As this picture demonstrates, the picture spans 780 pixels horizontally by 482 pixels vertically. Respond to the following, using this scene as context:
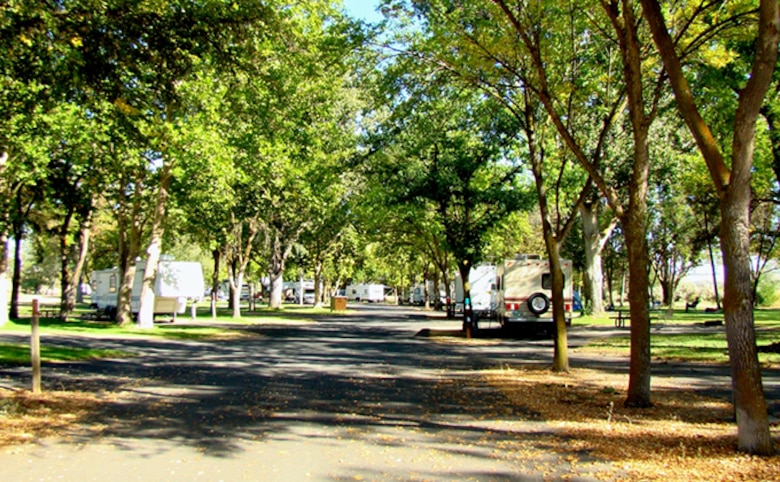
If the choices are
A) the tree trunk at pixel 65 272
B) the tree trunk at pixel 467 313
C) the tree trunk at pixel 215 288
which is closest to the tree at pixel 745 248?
the tree trunk at pixel 467 313

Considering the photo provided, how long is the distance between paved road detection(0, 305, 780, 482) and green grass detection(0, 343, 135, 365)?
0.98 meters

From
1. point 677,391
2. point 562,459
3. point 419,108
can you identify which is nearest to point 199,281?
point 419,108

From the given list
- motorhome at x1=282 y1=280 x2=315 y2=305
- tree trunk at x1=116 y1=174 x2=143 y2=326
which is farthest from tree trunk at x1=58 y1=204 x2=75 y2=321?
motorhome at x1=282 y1=280 x2=315 y2=305

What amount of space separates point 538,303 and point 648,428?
16196 mm

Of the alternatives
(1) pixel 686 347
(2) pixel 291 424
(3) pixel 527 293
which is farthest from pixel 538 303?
(2) pixel 291 424

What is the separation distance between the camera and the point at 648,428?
784 centimetres

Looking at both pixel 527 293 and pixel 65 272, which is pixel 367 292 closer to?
pixel 65 272

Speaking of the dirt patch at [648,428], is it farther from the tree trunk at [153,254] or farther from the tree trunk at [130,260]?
the tree trunk at [130,260]

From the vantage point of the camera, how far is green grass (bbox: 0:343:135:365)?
14.5 m

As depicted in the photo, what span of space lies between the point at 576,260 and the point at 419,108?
4283 centimetres

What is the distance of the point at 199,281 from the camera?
1372 inches

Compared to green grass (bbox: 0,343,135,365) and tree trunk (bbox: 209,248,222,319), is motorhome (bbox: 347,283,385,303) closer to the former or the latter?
tree trunk (bbox: 209,248,222,319)

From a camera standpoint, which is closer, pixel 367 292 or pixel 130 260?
pixel 130 260

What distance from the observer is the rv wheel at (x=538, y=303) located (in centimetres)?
2384
